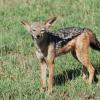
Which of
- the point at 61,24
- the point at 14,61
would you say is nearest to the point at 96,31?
the point at 61,24

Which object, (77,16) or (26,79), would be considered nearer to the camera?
(26,79)

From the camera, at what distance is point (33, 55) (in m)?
10.1

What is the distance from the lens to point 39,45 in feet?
26.5

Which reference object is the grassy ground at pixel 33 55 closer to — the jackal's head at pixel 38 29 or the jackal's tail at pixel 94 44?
the jackal's tail at pixel 94 44

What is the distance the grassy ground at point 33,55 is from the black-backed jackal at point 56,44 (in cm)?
28

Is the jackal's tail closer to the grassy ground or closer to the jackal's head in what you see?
the grassy ground

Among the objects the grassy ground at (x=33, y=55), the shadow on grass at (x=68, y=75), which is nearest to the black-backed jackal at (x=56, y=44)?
the shadow on grass at (x=68, y=75)

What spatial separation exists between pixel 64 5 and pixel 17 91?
250 inches

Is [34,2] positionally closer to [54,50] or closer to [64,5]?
[64,5]

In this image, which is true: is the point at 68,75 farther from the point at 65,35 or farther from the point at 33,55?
the point at 33,55

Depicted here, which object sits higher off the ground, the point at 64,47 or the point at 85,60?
the point at 64,47

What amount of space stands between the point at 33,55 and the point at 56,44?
71.5 inches

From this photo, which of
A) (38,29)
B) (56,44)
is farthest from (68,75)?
(38,29)

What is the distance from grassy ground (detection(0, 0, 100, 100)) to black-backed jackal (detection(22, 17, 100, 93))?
0.92 feet
